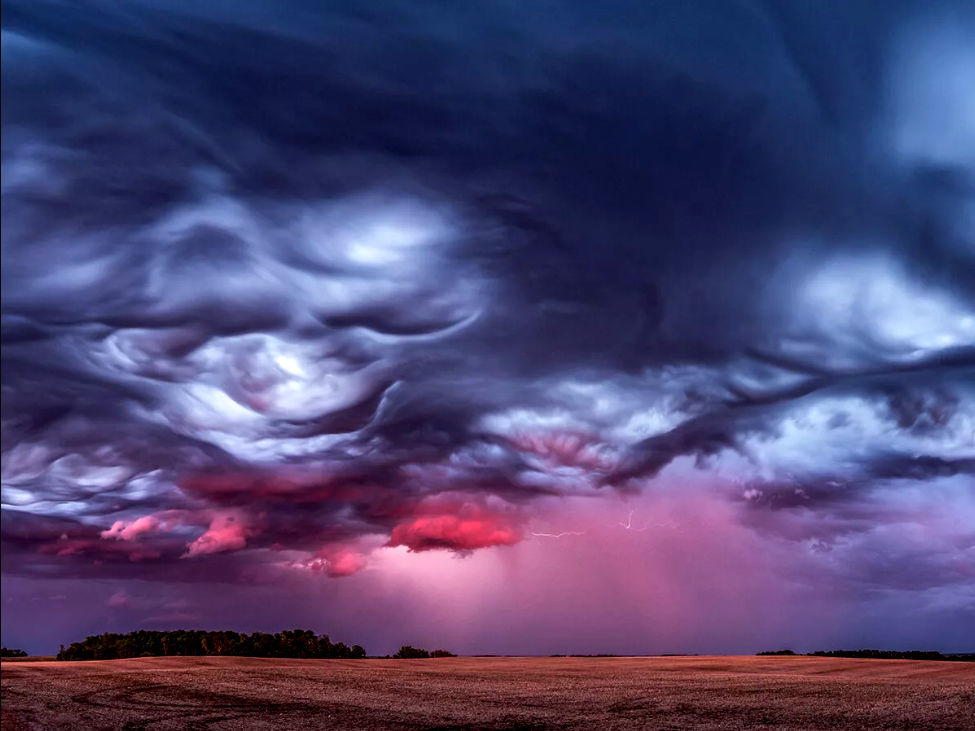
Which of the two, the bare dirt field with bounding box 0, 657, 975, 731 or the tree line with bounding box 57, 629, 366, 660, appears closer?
the bare dirt field with bounding box 0, 657, 975, 731

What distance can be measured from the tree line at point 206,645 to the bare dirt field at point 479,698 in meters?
44.3

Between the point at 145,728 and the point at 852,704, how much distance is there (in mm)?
25475

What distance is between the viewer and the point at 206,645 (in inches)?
3789

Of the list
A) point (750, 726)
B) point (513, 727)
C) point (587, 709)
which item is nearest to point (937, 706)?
point (750, 726)

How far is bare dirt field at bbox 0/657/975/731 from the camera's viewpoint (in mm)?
27688

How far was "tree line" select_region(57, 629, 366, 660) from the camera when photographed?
311 feet

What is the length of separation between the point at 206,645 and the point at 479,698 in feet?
234

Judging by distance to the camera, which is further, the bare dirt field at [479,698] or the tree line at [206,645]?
the tree line at [206,645]

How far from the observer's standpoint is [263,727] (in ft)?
88.5

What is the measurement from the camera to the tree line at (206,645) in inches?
3738

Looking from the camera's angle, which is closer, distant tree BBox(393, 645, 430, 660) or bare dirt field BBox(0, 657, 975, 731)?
bare dirt field BBox(0, 657, 975, 731)

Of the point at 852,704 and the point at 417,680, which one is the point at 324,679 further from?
the point at 852,704

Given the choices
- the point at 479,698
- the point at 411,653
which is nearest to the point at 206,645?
the point at 411,653

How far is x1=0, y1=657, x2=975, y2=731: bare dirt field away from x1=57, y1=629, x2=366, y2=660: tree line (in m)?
44.3
